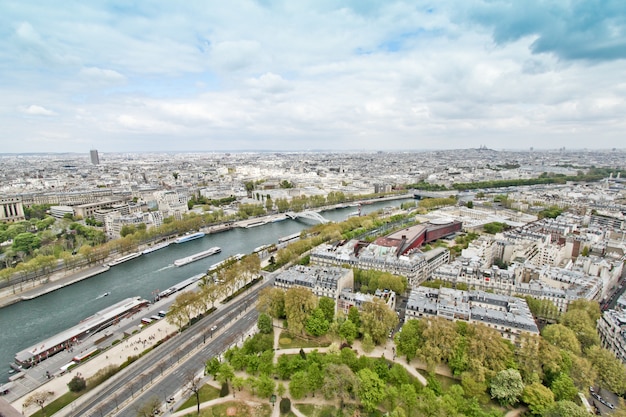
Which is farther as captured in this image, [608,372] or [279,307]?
[279,307]

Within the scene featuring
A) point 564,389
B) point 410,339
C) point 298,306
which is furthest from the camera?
point 298,306

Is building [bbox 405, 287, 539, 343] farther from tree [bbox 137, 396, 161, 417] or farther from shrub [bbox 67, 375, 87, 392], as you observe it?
shrub [bbox 67, 375, 87, 392]

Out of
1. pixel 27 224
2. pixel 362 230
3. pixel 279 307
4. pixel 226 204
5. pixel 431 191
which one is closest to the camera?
→ pixel 279 307

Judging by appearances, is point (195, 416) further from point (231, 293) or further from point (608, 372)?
point (608, 372)

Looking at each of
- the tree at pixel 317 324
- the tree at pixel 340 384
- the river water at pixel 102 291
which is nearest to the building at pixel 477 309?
the tree at pixel 317 324

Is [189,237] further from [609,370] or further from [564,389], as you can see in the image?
[609,370]

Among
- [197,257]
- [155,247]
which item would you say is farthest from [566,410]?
[155,247]

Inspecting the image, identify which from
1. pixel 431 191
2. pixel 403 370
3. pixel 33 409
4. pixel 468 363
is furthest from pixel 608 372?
pixel 431 191
